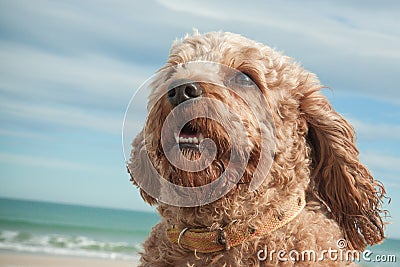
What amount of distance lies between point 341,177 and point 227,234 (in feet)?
2.57

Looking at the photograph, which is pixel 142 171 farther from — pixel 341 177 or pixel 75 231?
pixel 75 231

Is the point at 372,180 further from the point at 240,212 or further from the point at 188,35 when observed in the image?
the point at 188,35

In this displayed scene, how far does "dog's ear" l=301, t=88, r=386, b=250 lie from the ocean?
39 centimetres

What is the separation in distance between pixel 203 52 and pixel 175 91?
0.43 meters

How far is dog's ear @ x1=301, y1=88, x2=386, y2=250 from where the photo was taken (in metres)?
3.72

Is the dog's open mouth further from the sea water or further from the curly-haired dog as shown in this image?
the sea water

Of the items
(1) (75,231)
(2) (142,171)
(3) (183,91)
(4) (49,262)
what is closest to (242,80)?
(3) (183,91)

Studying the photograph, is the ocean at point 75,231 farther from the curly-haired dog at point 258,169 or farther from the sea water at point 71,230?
the curly-haired dog at point 258,169

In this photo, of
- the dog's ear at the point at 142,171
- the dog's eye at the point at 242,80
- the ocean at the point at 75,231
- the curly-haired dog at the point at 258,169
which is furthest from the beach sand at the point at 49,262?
the dog's eye at the point at 242,80

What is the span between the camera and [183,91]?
324 cm

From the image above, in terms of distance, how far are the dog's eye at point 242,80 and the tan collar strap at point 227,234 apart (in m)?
0.65

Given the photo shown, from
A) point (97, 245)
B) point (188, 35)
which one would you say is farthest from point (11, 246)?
point (188, 35)

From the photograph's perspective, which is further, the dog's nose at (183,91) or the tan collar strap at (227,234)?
the tan collar strap at (227,234)

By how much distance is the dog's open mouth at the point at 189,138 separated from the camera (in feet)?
10.8
